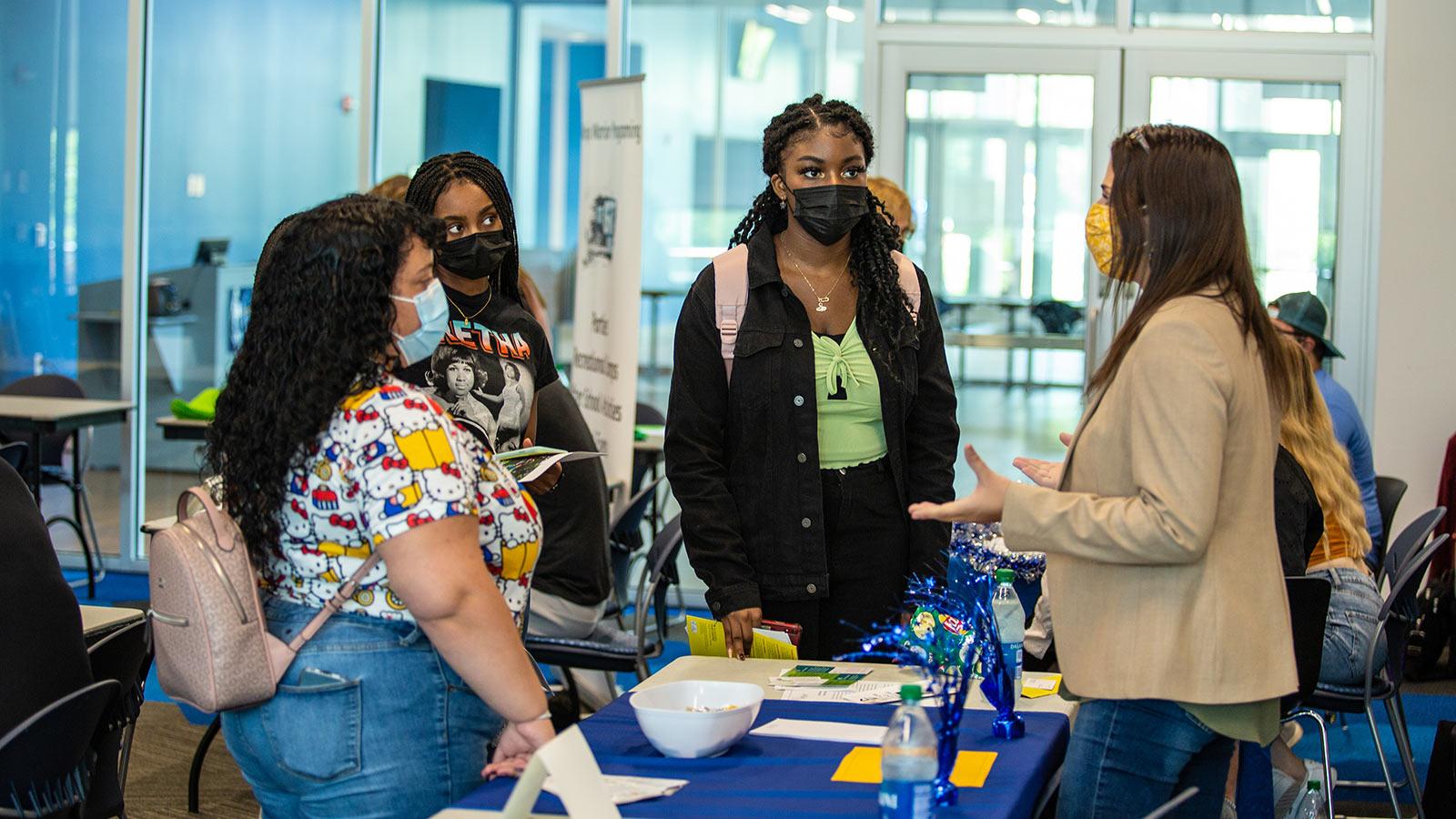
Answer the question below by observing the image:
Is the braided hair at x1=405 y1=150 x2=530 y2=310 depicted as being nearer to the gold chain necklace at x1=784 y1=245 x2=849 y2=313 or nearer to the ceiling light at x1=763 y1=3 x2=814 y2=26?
the gold chain necklace at x1=784 y1=245 x2=849 y2=313

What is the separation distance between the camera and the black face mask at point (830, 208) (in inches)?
103

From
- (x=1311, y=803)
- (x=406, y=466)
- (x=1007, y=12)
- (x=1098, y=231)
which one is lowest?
(x=1311, y=803)

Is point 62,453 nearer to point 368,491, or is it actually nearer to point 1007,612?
point 1007,612

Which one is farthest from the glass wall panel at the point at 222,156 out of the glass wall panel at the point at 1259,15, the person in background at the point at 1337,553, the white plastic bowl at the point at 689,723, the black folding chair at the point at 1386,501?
the white plastic bowl at the point at 689,723

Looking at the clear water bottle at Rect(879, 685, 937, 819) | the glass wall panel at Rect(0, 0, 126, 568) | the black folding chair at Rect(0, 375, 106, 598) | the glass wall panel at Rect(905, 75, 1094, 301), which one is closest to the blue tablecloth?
the clear water bottle at Rect(879, 685, 937, 819)

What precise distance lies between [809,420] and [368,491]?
102cm

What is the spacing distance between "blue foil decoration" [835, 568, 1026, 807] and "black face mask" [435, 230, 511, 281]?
99cm

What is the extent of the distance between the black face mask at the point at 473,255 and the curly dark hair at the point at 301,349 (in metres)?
0.73

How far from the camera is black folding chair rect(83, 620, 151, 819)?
252 cm

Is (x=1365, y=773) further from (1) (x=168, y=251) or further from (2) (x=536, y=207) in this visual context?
(1) (x=168, y=251)

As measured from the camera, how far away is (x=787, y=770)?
1.93 metres

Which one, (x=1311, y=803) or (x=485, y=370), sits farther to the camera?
(x=1311, y=803)

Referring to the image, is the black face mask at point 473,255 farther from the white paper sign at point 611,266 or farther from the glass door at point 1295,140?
the glass door at point 1295,140

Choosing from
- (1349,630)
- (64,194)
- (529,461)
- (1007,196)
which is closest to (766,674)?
(529,461)
